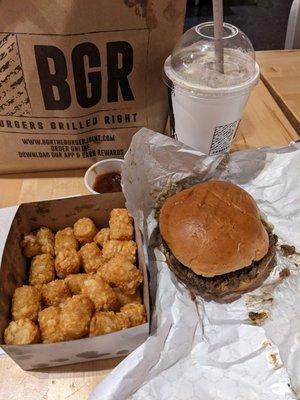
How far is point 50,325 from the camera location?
0.73 m

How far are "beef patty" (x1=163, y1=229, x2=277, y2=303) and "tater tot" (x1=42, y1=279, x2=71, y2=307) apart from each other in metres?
0.25

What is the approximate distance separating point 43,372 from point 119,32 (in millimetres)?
781

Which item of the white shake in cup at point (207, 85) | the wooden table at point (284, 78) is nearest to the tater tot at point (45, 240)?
the white shake in cup at point (207, 85)

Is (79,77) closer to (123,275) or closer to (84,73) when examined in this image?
(84,73)

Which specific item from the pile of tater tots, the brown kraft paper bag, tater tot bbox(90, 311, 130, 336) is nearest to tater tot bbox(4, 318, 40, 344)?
the pile of tater tots

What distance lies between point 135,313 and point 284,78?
123 cm

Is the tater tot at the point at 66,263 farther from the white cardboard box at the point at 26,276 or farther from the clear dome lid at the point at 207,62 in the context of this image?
Answer: the clear dome lid at the point at 207,62

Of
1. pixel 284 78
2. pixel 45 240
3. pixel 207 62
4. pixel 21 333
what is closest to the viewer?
pixel 21 333

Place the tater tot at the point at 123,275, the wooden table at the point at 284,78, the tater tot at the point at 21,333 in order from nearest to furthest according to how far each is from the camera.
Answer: the tater tot at the point at 21,333 → the tater tot at the point at 123,275 → the wooden table at the point at 284,78

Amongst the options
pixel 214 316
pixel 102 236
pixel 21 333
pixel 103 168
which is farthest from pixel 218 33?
pixel 21 333

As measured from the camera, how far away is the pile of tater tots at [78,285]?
28.6 inches

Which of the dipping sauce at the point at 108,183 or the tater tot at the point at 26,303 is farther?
the dipping sauce at the point at 108,183

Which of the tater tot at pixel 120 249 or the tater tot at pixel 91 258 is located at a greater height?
the tater tot at pixel 120 249

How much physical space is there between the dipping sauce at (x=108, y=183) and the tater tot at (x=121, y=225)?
0.15m
